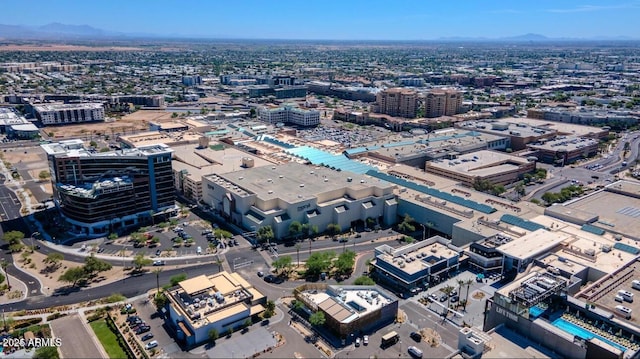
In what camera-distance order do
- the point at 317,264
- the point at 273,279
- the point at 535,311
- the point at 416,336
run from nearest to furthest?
the point at 535,311 → the point at 416,336 → the point at 273,279 → the point at 317,264

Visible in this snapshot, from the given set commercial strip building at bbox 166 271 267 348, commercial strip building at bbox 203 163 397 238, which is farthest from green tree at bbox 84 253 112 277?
commercial strip building at bbox 203 163 397 238

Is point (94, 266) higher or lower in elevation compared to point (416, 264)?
lower

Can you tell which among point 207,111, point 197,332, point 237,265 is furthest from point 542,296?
point 207,111

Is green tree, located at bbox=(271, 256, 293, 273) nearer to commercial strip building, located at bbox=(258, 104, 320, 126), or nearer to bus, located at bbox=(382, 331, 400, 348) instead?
bus, located at bbox=(382, 331, 400, 348)

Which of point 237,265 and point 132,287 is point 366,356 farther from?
point 132,287

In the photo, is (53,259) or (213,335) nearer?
(213,335)

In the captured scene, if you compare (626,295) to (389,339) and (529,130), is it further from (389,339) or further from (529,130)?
(529,130)

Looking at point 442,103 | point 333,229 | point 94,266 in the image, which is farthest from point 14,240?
point 442,103
